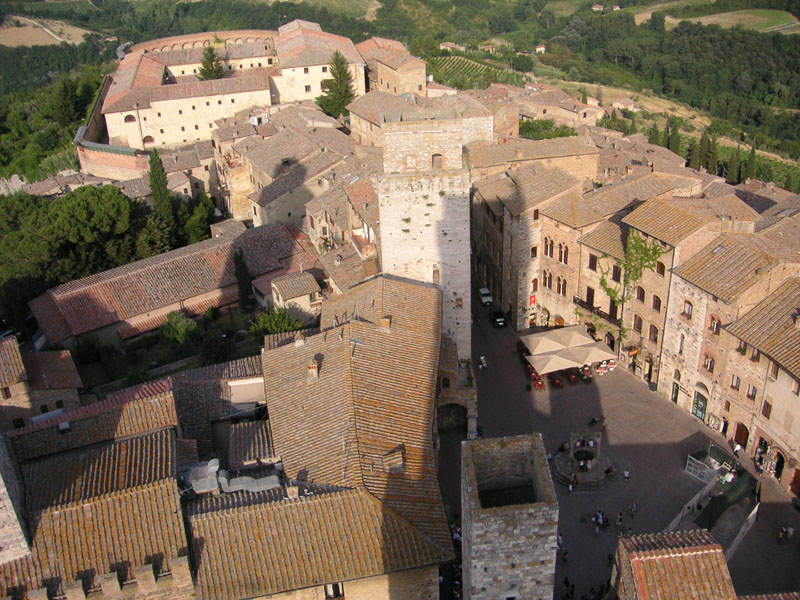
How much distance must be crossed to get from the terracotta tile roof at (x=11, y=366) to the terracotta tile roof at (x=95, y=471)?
10799mm

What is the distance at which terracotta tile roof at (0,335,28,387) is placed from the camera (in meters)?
35.4

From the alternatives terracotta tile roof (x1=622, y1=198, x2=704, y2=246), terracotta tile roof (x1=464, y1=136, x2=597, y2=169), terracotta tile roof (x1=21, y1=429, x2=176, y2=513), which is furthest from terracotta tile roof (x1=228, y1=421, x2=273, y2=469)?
terracotta tile roof (x1=464, y1=136, x2=597, y2=169)

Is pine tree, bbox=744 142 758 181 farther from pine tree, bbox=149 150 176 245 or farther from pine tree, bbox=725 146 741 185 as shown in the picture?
pine tree, bbox=149 150 176 245

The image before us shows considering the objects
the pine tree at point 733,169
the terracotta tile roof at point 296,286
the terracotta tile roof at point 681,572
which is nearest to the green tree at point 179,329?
the terracotta tile roof at point 296,286

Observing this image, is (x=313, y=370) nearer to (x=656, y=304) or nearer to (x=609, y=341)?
(x=656, y=304)

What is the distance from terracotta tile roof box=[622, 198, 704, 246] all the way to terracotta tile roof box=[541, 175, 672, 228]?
403cm

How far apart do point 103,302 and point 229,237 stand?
1029 centimetres

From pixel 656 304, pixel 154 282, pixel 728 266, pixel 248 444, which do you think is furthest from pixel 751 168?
pixel 248 444

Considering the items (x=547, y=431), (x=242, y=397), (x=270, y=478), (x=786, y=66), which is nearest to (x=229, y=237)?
(x=242, y=397)

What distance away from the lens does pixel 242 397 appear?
33688mm

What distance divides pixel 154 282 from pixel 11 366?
14707 millimetres

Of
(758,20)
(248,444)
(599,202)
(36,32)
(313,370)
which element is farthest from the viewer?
(758,20)

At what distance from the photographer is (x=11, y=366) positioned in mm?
35750

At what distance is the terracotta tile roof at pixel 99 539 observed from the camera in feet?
71.0
